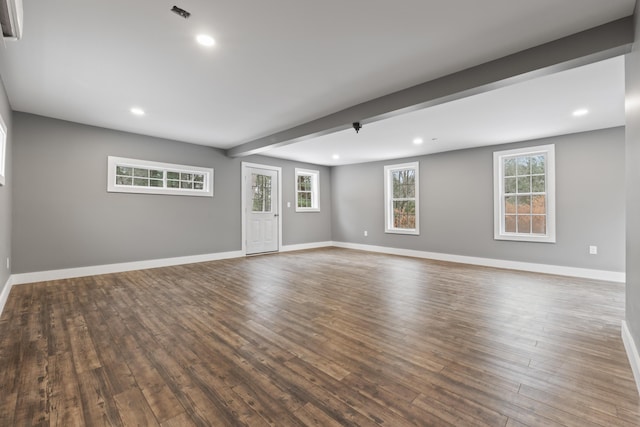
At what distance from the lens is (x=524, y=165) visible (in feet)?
17.6

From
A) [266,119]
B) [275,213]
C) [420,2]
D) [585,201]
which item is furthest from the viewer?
[275,213]

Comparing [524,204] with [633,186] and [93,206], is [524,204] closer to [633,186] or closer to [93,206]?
[633,186]

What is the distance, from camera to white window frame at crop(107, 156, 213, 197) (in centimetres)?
485

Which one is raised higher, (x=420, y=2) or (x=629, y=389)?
(x=420, y=2)

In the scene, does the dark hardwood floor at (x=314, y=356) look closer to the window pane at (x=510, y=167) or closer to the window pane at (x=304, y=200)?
the window pane at (x=510, y=167)

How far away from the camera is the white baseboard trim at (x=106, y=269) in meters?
4.15

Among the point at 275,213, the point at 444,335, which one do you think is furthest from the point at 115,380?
the point at 275,213

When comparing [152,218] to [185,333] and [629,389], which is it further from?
[629,389]

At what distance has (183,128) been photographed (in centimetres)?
478

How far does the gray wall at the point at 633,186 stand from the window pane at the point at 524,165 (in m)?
3.41

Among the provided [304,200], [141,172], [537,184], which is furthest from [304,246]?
[537,184]

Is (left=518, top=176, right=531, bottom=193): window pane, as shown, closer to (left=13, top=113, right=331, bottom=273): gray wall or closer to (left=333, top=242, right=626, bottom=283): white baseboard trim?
(left=333, top=242, right=626, bottom=283): white baseboard trim

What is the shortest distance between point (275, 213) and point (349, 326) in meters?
5.04

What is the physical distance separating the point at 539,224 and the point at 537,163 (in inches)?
44.8
